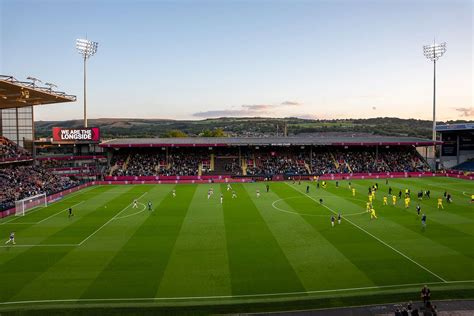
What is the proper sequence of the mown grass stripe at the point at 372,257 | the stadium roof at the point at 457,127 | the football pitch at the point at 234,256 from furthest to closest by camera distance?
the stadium roof at the point at 457,127
the mown grass stripe at the point at 372,257
the football pitch at the point at 234,256

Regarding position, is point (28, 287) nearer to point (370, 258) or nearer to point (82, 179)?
point (370, 258)

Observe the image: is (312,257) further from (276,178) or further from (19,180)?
(276,178)

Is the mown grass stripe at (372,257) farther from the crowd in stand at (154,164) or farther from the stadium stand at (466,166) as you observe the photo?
the stadium stand at (466,166)

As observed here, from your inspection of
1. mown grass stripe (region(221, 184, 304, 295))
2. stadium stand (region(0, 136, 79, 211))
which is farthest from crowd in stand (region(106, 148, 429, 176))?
mown grass stripe (region(221, 184, 304, 295))

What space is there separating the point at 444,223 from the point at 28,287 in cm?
2922

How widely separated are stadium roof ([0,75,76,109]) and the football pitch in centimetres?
1225

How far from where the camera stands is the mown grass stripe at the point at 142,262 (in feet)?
61.8

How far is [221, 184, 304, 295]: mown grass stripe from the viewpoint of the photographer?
1903 cm

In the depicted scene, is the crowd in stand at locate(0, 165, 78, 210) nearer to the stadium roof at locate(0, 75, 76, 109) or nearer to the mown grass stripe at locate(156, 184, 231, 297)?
the stadium roof at locate(0, 75, 76, 109)

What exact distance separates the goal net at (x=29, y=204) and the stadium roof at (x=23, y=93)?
1093cm

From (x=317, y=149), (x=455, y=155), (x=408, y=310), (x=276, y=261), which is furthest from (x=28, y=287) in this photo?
(x=455, y=155)

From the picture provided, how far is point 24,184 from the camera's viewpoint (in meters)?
49.1

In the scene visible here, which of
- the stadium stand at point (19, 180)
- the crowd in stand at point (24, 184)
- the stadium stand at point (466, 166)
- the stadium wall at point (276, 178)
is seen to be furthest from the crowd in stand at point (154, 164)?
the stadium stand at point (466, 166)

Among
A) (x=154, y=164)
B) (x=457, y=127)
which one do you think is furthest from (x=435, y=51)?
(x=154, y=164)
